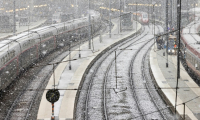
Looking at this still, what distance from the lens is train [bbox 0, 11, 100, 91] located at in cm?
2586

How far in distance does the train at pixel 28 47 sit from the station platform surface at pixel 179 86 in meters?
11.7

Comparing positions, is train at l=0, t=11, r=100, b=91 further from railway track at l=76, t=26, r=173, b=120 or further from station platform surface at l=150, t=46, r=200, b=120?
station platform surface at l=150, t=46, r=200, b=120

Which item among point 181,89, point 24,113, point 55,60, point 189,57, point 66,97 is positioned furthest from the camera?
point 55,60

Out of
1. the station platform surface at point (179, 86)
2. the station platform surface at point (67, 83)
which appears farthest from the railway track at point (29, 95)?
the station platform surface at point (179, 86)

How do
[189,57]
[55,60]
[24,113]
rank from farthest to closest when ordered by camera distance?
[55,60], [189,57], [24,113]

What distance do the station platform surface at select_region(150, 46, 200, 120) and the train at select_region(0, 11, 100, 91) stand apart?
1169 centimetres

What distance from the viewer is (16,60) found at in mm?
28766

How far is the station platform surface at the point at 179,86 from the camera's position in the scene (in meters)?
22.4

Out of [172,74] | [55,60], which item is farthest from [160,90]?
[55,60]

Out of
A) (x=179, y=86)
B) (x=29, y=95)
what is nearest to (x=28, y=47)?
(x=29, y=95)

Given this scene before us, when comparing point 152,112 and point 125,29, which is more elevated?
point 125,29

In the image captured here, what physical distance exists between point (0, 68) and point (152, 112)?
10.7m

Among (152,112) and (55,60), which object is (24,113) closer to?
(152,112)

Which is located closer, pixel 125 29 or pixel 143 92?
pixel 143 92
